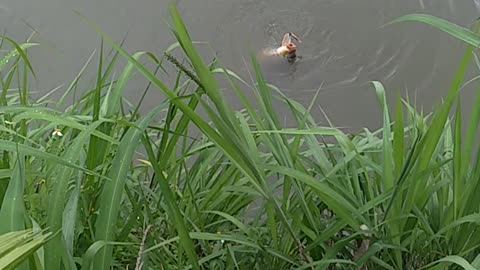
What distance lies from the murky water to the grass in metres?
0.73

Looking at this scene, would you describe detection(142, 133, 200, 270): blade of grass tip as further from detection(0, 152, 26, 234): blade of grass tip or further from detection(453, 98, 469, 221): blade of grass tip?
detection(453, 98, 469, 221): blade of grass tip

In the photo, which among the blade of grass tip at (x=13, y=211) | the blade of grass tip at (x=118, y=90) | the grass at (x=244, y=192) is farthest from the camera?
the blade of grass tip at (x=118, y=90)

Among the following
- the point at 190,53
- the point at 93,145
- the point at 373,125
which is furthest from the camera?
the point at 373,125

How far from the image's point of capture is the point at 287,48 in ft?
5.56

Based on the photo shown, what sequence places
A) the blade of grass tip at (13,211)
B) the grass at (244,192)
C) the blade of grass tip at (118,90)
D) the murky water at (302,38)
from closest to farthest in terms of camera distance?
the blade of grass tip at (13,211) < the grass at (244,192) < the blade of grass tip at (118,90) < the murky water at (302,38)

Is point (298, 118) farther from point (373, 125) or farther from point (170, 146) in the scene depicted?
point (373, 125)

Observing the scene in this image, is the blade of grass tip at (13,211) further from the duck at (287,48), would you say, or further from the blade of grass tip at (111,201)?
the duck at (287,48)

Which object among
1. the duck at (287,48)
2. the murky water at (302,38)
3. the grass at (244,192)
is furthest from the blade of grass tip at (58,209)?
the duck at (287,48)

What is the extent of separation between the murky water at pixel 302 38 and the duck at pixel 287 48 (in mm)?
24

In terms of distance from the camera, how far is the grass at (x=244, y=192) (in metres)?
0.66

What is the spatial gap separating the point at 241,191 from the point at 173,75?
83 cm

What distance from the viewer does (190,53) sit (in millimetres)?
633

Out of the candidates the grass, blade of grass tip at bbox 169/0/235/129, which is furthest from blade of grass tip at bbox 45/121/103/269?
blade of grass tip at bbox 169/0/235/129

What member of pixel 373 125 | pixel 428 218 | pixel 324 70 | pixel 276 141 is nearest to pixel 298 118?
pixel 276 141
